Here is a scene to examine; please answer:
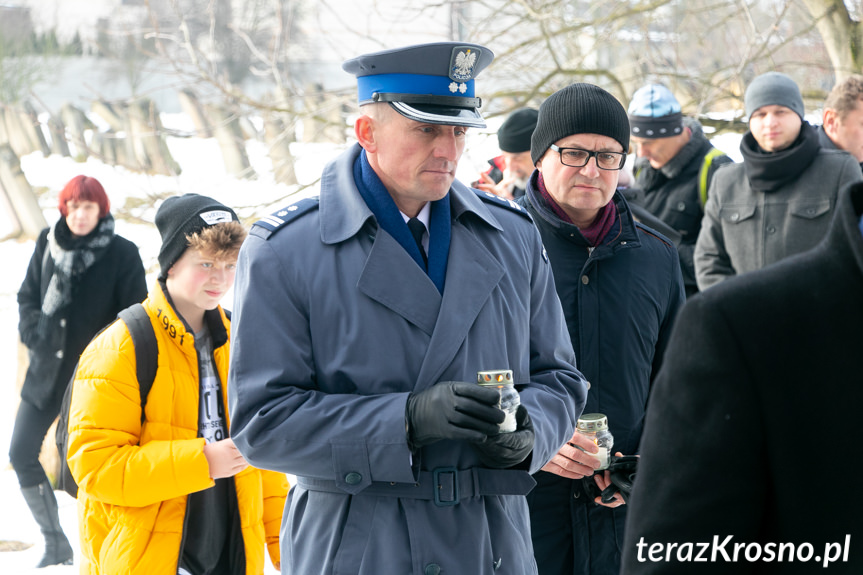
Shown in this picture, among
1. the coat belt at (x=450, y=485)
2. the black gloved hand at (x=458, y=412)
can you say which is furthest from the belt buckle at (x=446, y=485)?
the black gloved hand at (x=458, y=412)

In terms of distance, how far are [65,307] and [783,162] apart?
3537 mm

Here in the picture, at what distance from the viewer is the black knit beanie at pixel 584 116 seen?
2756 millimetres

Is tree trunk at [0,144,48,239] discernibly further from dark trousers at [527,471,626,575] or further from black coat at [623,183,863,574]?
black coat at [623,183,863,574]

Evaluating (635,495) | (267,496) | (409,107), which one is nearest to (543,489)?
(267,496)

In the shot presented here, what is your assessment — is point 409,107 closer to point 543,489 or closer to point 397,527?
point 397,527

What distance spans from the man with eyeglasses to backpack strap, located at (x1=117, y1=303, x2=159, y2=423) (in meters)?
1.12

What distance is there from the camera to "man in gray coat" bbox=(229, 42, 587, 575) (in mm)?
1826

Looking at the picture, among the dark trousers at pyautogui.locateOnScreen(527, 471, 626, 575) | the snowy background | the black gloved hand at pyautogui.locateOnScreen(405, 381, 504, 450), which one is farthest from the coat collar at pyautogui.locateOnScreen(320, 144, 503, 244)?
the snowy background

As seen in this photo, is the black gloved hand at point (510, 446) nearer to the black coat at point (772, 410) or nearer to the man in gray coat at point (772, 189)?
the black coat at point (772, 410)

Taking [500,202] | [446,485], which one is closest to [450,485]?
[446,485]

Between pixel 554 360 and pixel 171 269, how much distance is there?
126cm

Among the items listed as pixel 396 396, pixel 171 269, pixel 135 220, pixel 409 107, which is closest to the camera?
pixel 396 396

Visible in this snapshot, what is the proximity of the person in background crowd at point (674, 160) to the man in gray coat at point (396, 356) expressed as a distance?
3125mm

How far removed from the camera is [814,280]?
1.13m
